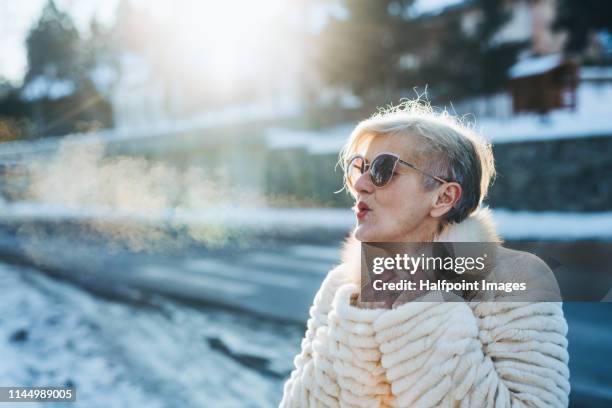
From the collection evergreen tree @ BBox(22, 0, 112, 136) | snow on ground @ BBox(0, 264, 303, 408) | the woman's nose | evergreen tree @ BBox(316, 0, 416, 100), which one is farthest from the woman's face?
evergreen tree @ BBox(316, 0, 416, 100)

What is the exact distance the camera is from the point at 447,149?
1.45m

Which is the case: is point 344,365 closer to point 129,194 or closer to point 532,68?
point 129,194

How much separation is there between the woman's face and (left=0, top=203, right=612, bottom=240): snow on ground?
8.67 m

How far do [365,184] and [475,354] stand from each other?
544 millimetres

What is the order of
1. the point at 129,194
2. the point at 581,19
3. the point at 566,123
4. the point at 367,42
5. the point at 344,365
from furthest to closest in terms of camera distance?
the point at 367,42
the point at 581,19
the point at 129,194
the point at 566,123
the point at 344,365

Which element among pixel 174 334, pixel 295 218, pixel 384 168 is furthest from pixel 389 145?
pixel 295 218

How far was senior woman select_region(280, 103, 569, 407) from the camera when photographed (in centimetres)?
127

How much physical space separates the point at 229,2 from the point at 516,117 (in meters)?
12.0

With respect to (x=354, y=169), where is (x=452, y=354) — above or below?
below

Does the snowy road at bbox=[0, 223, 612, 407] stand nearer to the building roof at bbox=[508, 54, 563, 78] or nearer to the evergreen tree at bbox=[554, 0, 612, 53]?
the building roof at bbox=[508, 54, 563, 78]

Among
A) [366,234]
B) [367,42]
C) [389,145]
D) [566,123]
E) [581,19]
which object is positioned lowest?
[366,234]

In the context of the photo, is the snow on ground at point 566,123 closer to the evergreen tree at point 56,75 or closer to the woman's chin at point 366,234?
the woman's chin at point 366,234

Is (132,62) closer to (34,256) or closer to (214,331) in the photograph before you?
(34,256)

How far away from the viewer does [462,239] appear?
1415 mm
